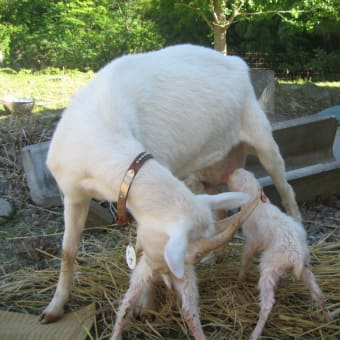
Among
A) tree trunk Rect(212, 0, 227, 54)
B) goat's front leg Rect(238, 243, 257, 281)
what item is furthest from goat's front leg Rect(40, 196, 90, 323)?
tree trunk Rect(212, 0, 227, 54)

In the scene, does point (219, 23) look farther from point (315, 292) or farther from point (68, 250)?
point (315, 292)

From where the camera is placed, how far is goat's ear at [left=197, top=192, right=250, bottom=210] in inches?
108

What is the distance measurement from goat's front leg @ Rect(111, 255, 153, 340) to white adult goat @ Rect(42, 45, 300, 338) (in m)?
0.35

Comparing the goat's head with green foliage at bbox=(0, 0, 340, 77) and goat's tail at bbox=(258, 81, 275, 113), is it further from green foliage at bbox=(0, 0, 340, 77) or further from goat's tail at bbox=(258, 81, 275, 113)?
green foliage at bbox=(0, 0, 340, 77)

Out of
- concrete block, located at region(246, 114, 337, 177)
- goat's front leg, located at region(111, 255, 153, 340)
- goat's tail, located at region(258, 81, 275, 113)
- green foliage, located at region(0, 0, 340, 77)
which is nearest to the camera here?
goat's front leg, located at region(111, 255, 153, 340)

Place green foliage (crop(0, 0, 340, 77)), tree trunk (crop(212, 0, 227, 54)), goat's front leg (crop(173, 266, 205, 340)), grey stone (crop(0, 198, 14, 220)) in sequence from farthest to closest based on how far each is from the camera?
1. green foliage (crop(0, 0, 340, 77))
2. tree trunk (crop(212, 0, 227, 54))
3. grey stone (crop(0, 198, 14, 220))
4. goat's front leg (crop(173, 266, 205, 340))

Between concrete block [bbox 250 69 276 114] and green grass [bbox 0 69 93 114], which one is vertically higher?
concrete block [bbox 250 69 276 114]

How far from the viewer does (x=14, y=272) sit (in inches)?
154

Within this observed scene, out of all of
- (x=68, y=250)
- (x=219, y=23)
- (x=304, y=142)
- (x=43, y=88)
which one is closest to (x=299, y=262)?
(x=68, y=250)

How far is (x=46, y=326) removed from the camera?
3209 millimetres

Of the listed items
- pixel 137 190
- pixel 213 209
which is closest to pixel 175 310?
pixel 213 209

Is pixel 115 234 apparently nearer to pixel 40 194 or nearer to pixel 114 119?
pixel 40 194

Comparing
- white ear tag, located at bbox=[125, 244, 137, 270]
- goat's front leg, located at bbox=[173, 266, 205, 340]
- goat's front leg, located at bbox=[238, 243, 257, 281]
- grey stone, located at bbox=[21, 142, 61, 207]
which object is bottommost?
grey stone, located at bbox=[21, 142, 61, 207]

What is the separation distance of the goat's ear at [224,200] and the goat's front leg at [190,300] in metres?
0.37
